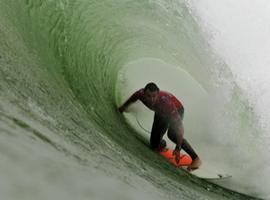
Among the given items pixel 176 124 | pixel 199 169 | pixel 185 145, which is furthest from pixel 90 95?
pixel 199 169

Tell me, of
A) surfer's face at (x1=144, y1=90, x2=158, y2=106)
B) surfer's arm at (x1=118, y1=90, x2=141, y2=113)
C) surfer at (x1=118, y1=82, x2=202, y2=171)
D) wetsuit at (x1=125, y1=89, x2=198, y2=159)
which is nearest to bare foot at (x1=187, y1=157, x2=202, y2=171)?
surfer at (x1=118, y1=82, x2=202, y2=171)

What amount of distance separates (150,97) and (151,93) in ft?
0.35

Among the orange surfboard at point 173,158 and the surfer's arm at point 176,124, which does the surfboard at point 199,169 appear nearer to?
the orange surfboard at point 173,158

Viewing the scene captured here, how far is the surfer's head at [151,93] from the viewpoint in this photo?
620 centimetres

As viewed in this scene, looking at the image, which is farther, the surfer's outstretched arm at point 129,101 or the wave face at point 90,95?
the surfer's outstretched arm at point 129,101

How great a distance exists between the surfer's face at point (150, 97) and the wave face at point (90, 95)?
17.9 inches

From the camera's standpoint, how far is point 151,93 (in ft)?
20.5

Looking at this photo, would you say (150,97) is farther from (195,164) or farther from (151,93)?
(195,164)

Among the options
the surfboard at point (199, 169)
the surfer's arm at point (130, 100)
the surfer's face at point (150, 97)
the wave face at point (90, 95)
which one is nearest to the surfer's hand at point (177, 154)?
the surfboard at point (199, 169)

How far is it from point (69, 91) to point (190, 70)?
3.75 meters

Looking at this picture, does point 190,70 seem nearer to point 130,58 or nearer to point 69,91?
point 130,58

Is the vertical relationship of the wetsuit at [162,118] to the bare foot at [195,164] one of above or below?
above

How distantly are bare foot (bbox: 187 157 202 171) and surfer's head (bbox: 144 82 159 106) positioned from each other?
36.8 inches

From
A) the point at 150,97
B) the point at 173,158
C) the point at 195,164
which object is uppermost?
the point at 150,97
